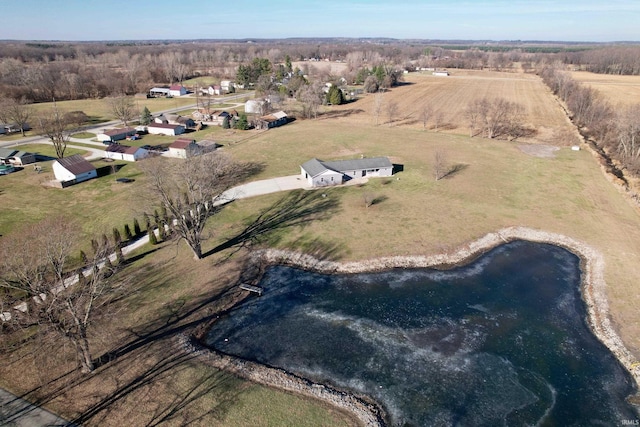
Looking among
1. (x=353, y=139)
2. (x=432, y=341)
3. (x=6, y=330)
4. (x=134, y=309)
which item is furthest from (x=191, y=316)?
(x=353, y=139)

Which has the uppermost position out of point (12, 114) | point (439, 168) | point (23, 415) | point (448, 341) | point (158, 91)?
point (158, 91)

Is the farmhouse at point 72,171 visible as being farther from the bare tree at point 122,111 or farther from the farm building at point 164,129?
the bare tree at point 122,111

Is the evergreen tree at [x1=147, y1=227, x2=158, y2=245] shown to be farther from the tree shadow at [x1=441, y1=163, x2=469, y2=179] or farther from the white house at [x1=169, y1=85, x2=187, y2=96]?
the white house at [x1=169, y1=85, x2=187, y2=96]

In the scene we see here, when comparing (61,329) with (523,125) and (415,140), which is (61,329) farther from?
(523,125)

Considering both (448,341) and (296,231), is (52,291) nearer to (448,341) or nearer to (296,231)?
(296,231)

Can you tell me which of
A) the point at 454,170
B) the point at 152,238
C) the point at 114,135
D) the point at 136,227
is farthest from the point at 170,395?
the point at 114,135

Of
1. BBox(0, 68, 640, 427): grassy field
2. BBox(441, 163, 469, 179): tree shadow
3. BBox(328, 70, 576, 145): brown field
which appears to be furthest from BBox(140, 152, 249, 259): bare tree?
BBox(328, 70, 576, 145): brown field

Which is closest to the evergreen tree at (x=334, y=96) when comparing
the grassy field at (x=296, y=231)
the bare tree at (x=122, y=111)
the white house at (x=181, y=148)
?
the grassy field at (x=296, y=231)
